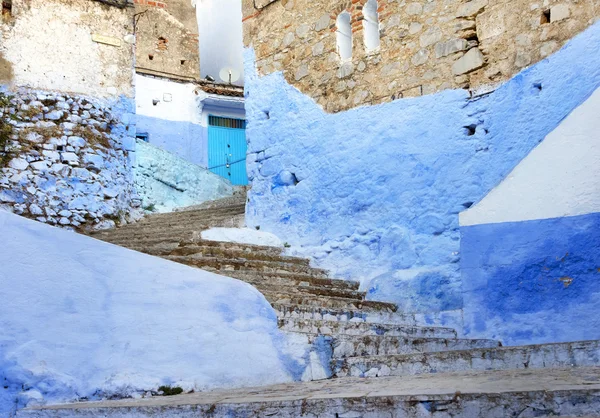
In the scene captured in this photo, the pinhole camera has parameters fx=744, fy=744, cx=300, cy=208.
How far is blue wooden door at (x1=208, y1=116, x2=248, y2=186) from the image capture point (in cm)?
1691

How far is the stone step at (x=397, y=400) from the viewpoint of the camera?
2.49 m

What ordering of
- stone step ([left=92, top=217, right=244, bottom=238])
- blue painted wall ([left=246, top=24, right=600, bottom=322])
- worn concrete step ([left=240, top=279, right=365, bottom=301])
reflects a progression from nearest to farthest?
worn concrete step ([left=240, top=279, right=365, bottom=301]), blue painted wall ([left=246, top=24, right=600, bottom=322]), stone step ([left=92, top=217, right=244, bottom=238])

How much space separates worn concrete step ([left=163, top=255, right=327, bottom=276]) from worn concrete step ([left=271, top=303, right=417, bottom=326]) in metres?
1.11

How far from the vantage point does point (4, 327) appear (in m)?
3.72

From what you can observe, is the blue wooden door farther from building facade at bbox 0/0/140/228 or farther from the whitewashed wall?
building facade at bbox 0/0/140/228

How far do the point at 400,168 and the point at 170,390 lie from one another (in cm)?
369

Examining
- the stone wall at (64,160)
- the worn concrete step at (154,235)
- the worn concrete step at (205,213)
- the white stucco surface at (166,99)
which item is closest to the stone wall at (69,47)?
the stone wall at (64,160)

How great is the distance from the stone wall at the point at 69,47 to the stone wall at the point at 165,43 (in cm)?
662

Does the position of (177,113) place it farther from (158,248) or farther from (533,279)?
(533,279)

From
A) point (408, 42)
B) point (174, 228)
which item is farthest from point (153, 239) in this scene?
point (408, 42)

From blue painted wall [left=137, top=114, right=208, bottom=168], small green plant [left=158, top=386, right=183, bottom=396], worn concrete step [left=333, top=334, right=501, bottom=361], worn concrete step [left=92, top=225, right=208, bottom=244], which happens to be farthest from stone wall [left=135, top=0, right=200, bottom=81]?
small green plant [left=158, top=386, right=183, bottom=396]

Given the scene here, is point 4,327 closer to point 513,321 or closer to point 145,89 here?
point 513,321

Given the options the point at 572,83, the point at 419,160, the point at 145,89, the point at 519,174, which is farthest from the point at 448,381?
the point at 145,89

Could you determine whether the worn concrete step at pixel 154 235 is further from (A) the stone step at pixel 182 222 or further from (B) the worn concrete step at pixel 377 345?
(B) the worn concrete step at pixel 377 345
